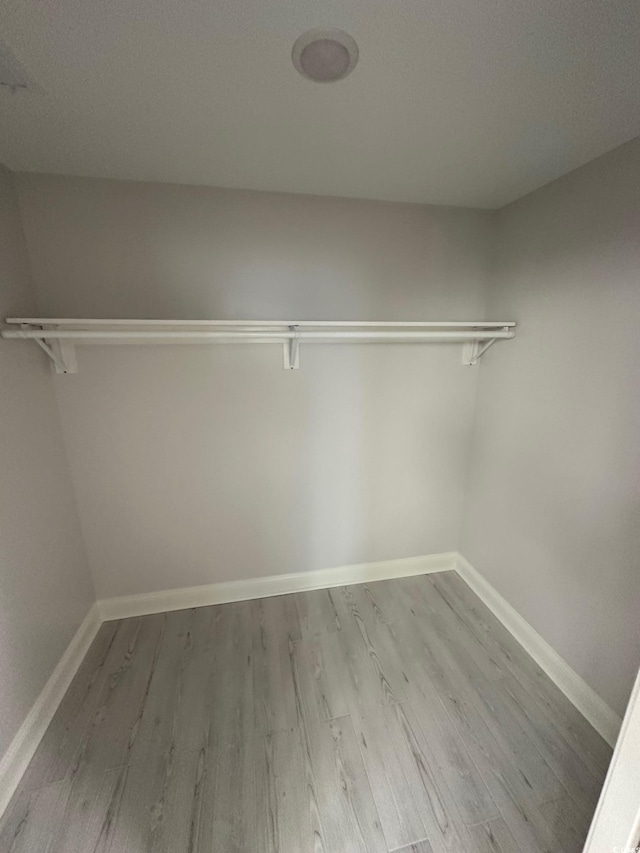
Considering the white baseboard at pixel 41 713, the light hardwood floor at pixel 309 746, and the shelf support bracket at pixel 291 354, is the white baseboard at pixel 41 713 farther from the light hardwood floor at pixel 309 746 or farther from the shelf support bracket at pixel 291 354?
the shelf support bracket at pixel 291 354

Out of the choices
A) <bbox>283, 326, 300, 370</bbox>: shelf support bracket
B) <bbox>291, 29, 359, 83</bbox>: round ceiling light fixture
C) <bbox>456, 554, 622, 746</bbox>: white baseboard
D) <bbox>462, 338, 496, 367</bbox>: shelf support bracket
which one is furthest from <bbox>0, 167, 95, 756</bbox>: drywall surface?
<bbox>456, 554, 622, 746</bbox>: white baseboard

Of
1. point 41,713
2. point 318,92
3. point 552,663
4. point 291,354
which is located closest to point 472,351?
point 291,354

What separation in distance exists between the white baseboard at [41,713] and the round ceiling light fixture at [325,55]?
7.57 feet

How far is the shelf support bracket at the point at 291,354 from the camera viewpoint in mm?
1796

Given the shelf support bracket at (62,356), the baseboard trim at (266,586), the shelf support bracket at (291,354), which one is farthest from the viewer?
the baseboard trim at (266,586)

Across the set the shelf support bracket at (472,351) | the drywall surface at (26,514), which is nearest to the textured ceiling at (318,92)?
the drywall surface at (26,514)

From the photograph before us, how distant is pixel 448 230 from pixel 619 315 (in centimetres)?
95

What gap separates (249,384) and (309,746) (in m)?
1.55

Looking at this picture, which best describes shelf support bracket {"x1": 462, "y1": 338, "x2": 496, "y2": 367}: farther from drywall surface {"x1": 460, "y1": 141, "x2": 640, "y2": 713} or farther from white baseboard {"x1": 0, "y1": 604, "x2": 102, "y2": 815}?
white baseboard {"x1": 0, "y1": 604, "x2": 102, "y2": 815}

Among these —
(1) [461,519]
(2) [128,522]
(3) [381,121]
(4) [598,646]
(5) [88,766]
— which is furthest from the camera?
(1) [461,519]

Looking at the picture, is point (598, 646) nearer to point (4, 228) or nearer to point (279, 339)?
point (279, 339)

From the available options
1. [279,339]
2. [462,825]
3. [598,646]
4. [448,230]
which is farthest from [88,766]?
[448,230]

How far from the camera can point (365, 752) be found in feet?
4.56

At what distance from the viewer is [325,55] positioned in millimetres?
894
